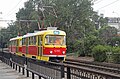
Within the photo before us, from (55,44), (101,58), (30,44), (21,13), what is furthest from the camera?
(21,13)

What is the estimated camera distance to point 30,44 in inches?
1153

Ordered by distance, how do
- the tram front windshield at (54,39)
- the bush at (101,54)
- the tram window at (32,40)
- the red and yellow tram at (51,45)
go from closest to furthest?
1. the red and yellow tram at (51,45)
2. the tram front windshield at (54,39)
3. the tram window at (32,40)
4. the bush at (101,54)

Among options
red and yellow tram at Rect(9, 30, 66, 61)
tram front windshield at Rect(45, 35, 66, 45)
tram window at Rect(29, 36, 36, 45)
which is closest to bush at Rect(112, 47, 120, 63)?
red and yellow tram at Rect(9, 30, 66, 61)

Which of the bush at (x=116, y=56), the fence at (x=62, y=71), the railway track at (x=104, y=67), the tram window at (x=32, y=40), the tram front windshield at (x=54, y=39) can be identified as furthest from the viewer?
the bush at (x=116, y=56)

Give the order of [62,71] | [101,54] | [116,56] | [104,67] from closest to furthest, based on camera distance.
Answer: [62,71]
[104,67]
[116,56]
[101,54]

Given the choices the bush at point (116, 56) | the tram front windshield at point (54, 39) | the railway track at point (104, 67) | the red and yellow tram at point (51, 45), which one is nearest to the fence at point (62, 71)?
the railway track at point (104, 67)

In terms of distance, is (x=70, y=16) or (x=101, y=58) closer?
(x=101, y=58)

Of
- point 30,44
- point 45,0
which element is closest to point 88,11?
point 45,0

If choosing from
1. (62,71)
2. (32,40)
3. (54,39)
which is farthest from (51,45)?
(62,71)

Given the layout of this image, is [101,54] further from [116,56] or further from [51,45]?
[51,45]

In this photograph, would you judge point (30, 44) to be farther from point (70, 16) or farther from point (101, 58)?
point (70, 16)

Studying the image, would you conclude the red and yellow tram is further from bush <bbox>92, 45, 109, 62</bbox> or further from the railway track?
bush <bbox>92, 45, 109, 62</bbox>

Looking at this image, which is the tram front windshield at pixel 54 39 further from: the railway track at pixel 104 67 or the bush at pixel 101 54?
the bush at pixel 101 54

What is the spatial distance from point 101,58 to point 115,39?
75.7 ft
